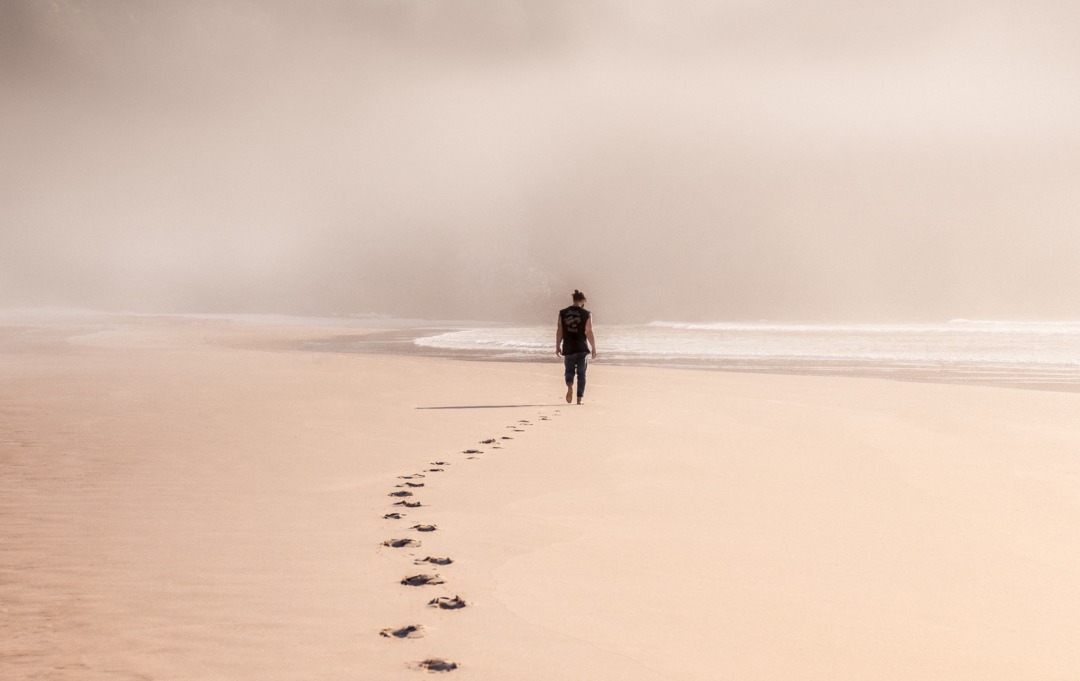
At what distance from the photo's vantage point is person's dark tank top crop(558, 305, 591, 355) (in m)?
15.5

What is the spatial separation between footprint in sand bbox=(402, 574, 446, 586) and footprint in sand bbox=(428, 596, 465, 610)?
0.32 metres

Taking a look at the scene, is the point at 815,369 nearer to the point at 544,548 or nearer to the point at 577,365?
the point at 577,365

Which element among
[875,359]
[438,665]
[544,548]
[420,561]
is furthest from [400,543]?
[875,359]

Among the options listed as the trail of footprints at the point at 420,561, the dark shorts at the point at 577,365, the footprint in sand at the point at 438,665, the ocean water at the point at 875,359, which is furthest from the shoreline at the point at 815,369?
the footprint in sand at the point at 438,665

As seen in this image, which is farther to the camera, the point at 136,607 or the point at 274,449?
the point at 274,449

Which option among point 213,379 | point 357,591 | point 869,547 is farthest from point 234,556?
point 213,379

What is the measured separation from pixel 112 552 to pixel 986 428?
11.7 metres

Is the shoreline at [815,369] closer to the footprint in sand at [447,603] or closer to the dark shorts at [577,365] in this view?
the dark shorts at [577,365]

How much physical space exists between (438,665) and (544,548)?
80.4 inches

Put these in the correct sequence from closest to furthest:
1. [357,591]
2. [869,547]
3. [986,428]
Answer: [357,591] < [869,547] < [986,428]

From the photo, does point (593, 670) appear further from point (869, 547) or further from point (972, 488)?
point (972, 488)

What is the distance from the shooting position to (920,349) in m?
37.5

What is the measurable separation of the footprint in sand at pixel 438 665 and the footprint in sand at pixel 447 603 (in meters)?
0.69

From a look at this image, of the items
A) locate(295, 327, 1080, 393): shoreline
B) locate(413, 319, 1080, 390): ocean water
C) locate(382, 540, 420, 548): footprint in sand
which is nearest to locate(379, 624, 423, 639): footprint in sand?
locate(382, 540, 420, 548): footprint in sand
